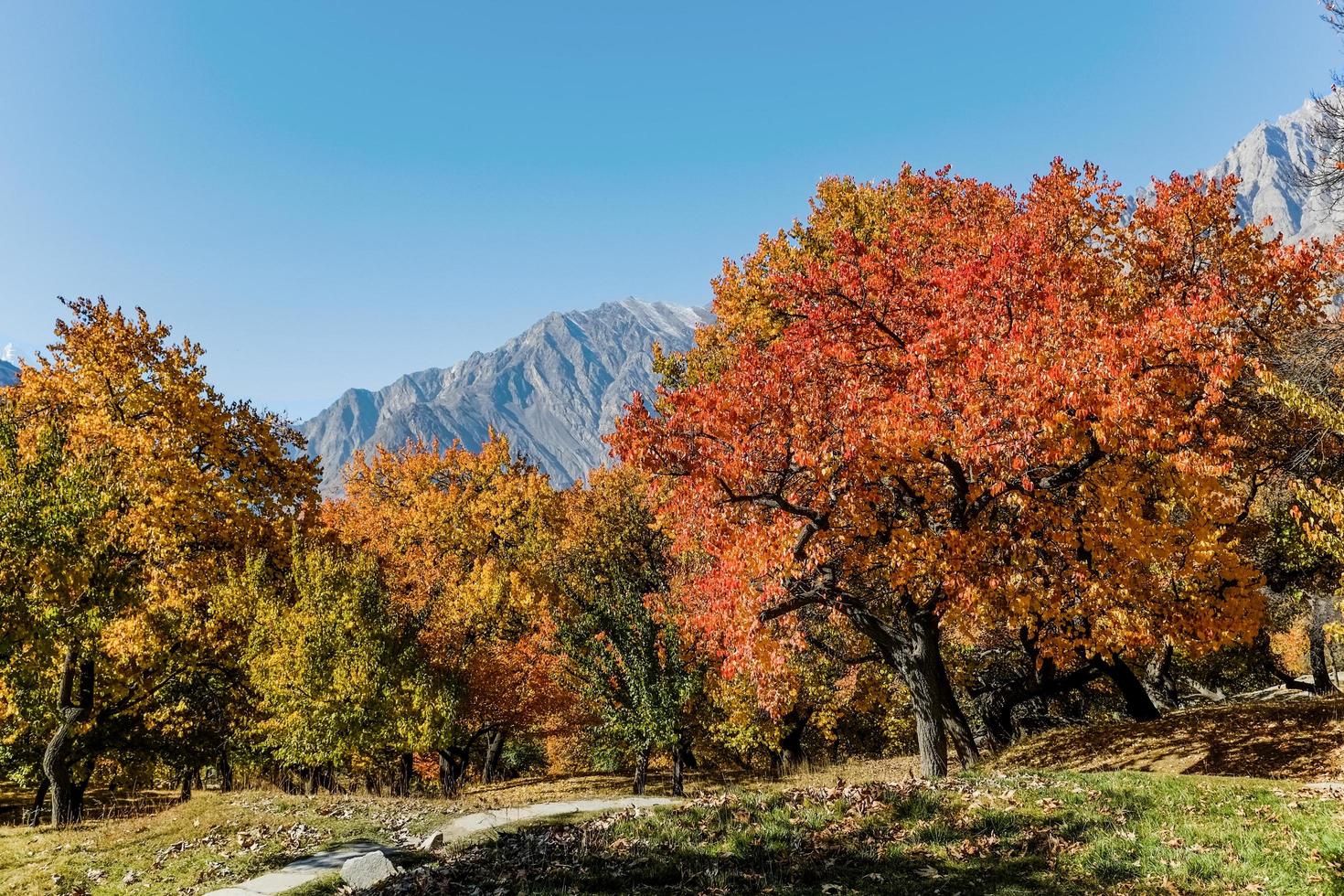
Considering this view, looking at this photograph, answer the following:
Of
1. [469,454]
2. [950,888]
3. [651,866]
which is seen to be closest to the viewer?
[950,888]

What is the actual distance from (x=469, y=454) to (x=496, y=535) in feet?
26.8

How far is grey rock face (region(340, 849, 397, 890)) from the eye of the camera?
11711 millimetres

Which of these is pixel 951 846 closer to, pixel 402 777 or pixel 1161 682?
pixel 1161 682

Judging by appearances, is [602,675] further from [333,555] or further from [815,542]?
[815,542]

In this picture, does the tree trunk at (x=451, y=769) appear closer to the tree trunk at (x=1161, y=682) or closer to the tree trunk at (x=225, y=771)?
the tree trunk at (x=225, y=771)

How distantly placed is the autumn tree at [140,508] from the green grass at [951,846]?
15978 mm

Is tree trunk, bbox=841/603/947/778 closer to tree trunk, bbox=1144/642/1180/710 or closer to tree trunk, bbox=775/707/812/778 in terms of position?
tree trunk, bbox=775/707/812/778

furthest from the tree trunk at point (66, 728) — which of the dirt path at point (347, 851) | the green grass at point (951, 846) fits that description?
the green grass at point (951, 846)

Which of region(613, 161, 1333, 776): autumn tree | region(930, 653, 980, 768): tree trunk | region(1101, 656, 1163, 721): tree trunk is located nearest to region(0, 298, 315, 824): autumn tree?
region(613, 161, 1333, 776): autumn tree

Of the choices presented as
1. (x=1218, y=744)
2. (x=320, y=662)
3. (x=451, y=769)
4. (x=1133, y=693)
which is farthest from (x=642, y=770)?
(x=1218, y=744)

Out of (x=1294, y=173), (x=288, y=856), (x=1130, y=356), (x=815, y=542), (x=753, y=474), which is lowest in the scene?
(x=288, y=856)

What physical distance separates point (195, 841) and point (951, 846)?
17.5m

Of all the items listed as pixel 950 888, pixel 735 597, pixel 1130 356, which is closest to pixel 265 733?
pixel 735 597

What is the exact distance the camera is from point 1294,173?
22078mm
